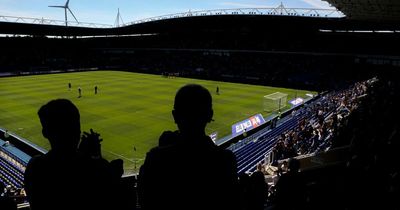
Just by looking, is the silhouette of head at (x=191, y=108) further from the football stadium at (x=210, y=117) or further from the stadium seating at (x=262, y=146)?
the stadium seating at (x=262, y=146)

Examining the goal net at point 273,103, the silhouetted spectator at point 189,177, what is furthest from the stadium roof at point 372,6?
the silhouetted spectator at point 189,177

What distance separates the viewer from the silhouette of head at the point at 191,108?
6.46 feet

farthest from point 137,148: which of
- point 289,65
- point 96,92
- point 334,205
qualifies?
point 289,65

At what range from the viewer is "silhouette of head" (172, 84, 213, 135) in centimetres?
197

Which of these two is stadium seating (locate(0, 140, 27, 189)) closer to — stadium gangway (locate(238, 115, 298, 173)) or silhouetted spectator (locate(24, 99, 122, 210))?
stadium gangway (locate(238, 115, 298, 173))

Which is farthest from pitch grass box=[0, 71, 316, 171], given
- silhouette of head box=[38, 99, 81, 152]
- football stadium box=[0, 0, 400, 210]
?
silhouette of head box=[38, 99, 81, 152]

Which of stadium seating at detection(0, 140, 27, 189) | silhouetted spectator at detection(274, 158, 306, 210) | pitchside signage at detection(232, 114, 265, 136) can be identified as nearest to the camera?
silhouetted spectator at detection(274, 158, 306, 210)

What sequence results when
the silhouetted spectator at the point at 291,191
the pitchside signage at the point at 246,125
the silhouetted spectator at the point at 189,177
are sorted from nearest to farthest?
the silhouetted spectator at the point at 189,177 < the silhouetted spectator at the point at 291,191 < the pitchside signage at the point at 246,125

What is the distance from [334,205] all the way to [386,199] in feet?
2.55

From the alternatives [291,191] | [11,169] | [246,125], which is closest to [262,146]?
[246,125]

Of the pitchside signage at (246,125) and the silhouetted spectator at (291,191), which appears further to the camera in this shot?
the pitchside signage at (246,125)

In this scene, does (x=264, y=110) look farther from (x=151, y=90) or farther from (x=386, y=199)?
(x=386, y=199)

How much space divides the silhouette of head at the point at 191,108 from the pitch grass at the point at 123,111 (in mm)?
13825

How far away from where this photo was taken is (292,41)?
64.1m
